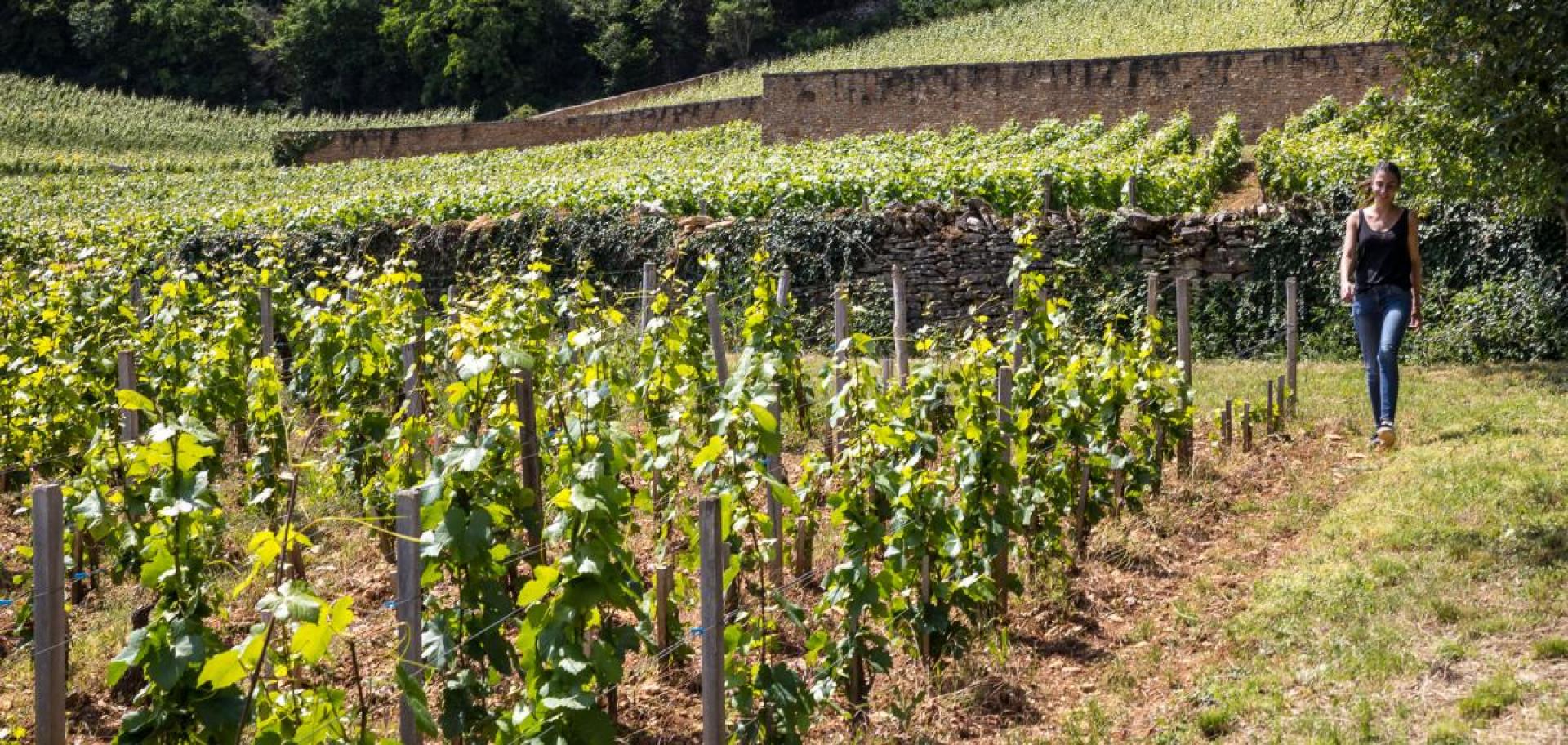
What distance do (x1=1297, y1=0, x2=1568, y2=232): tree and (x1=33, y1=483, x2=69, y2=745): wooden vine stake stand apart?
262 inches

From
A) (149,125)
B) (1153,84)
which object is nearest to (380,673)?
(1153,84)

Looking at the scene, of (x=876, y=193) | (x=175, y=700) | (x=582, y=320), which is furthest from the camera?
(x=876, y=193)

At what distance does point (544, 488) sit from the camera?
6637mm

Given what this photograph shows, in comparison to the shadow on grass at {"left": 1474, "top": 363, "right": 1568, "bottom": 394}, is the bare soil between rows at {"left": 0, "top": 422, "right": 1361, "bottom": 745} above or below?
below

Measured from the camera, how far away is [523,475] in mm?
5895

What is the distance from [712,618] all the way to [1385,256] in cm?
525

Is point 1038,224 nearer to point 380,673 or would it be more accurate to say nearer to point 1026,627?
point 1026,627

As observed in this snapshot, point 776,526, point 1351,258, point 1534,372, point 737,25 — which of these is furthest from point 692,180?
point 737,25

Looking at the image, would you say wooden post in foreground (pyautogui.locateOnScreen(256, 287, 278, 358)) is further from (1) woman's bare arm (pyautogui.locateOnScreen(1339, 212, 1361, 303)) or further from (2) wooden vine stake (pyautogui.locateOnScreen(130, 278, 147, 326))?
(1) woman's bare arm (pyautogui.locateOnScreen(1339, 212, 1361, 303))

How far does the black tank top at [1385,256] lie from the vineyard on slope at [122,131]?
3550cm

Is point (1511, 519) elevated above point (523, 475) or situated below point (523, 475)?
below

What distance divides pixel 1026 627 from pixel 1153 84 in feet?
77.1

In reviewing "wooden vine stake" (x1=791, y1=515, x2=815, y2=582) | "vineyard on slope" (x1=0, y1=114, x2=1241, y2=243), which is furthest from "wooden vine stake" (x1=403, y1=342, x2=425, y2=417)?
"vineyard on slope" (x1=0, y1=114, x2=1241, y2=243)

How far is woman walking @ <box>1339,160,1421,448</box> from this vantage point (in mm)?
7922
